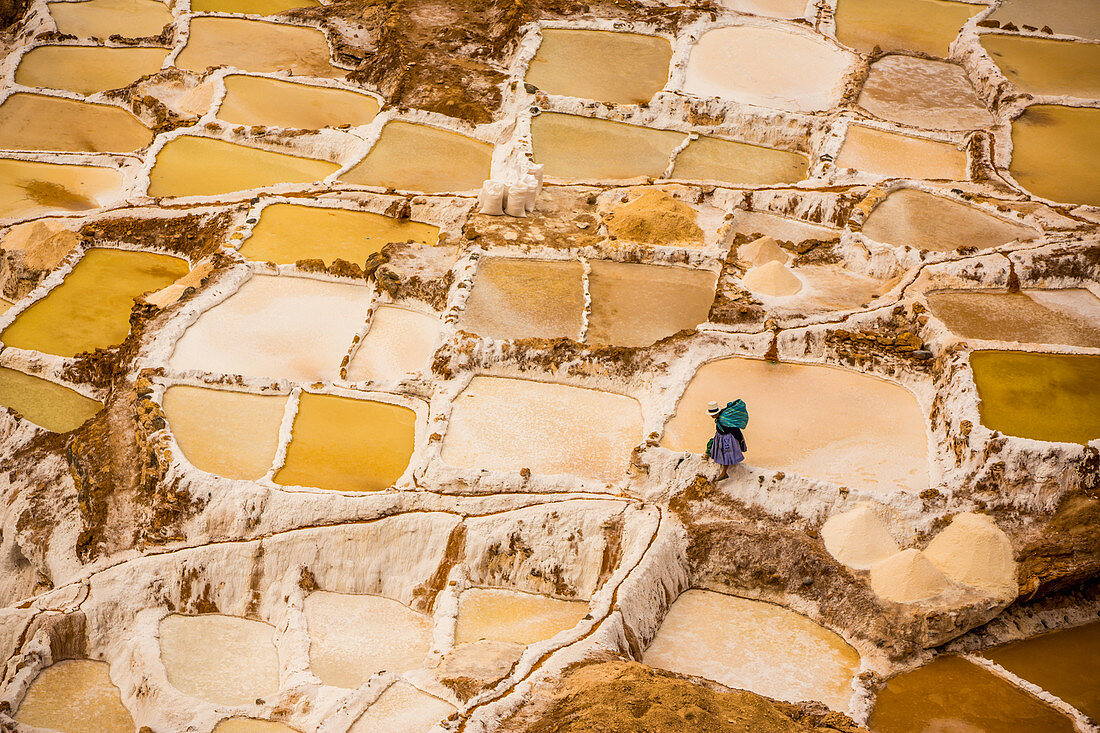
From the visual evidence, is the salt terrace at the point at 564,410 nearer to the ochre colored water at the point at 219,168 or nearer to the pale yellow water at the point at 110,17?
the ochre colored water at the point at 219,168

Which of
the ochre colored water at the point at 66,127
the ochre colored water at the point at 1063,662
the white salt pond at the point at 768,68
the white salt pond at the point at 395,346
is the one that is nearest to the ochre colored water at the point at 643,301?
the white salt pond at the point at 395,346

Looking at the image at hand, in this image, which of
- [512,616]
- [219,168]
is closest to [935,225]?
[512,616]

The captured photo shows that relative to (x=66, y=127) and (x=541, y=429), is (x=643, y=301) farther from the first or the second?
(x=66, y=127)

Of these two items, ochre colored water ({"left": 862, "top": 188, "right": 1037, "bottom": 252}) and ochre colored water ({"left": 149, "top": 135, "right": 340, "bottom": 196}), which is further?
ochre colored water ({"left": 149, "top": 135, "right": 340, "bottom": 196})

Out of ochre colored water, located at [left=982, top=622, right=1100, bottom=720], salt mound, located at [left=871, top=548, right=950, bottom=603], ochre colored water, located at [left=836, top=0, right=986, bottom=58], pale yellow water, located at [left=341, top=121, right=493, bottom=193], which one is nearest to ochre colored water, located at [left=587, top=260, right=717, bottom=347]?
pale yellow water, located at [left=341, top=121, right=493, bottom=193]

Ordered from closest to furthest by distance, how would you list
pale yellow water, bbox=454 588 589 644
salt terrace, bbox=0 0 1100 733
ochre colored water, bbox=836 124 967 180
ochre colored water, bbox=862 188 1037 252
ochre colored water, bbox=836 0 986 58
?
salt terrace, bbox=0 0 1100 733 < pale yellow water, bbox=454 588 589 644 < ochre colored water, bbox=862 188 1037 252 < ochre colored water, bbox=836 124 967 180 < ochre colored water, bbox=836 0 986 58

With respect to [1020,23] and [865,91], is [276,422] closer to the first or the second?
[865,91]

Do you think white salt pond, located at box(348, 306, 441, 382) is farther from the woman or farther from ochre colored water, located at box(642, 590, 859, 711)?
ochre colored water, located at box(642, 590, 859, 711)
